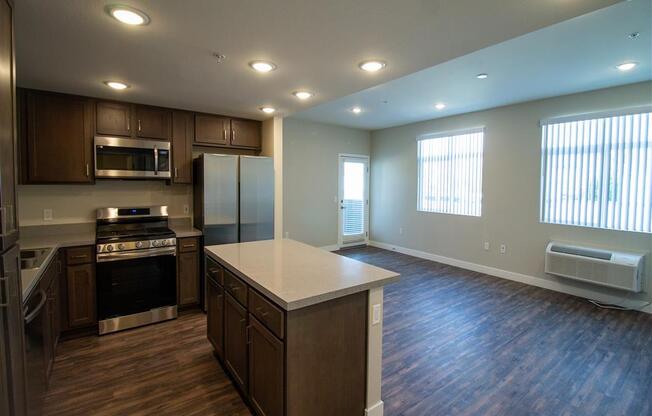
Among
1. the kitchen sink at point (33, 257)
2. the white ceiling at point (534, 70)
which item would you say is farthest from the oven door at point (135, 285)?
the white ceiling at point (534, 70)

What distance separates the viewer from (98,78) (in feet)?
9.22

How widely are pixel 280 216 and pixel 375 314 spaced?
2679 mm

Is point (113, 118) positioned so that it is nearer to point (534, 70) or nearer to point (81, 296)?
point (81, 296)

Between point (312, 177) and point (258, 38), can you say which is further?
point (312, 177)

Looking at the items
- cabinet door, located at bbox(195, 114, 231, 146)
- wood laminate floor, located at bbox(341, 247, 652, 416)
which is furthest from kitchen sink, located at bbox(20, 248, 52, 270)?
wood laminate floor, located at bbox(341, 247, 652, 416)

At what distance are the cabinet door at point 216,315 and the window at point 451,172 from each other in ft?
14.8

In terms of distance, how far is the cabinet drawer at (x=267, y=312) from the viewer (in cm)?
163

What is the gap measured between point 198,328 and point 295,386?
6.88 feet

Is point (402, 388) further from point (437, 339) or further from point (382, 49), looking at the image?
point (382, 49)

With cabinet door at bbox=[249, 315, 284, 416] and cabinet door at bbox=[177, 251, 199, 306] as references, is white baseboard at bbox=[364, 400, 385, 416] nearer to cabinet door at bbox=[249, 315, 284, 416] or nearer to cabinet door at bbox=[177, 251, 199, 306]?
cabinet door at bbox=[249, 315, 284, 416]

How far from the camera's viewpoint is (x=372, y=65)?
2459 mm

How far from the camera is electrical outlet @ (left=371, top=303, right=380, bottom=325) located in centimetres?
191

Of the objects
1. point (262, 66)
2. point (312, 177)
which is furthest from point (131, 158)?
point (312, 177)

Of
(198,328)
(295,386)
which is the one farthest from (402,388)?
(198,328)
